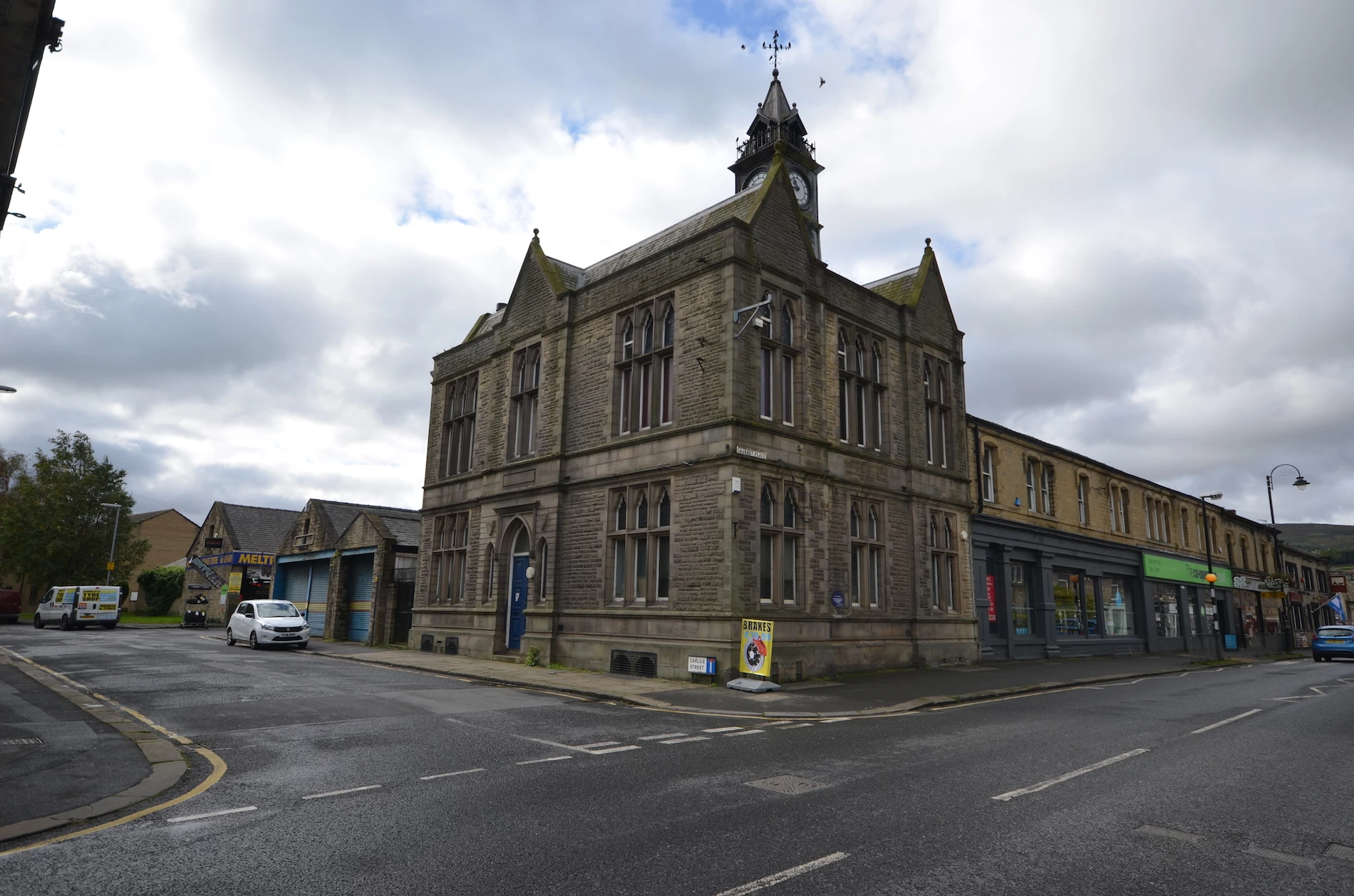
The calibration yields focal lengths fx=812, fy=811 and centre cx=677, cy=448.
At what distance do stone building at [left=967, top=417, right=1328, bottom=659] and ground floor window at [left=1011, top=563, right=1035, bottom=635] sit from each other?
6cm

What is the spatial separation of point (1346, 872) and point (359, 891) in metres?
6.42

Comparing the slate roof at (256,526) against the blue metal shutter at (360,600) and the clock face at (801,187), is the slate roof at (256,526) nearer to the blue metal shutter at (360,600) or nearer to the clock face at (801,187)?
the blue metal shutter at (360,600)

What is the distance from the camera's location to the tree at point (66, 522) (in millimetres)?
53219

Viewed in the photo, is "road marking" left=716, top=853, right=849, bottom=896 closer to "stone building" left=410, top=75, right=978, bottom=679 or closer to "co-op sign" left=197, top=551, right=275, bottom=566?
"stone building" left=410, top=75, right=978, bottom=679

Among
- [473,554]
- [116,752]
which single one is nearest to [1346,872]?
[116,752]

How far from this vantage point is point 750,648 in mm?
17281

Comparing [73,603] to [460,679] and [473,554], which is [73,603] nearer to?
[473,554]

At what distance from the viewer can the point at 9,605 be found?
151 feet

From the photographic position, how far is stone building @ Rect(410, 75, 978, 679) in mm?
18984

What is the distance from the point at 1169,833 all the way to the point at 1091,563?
30.7 metres

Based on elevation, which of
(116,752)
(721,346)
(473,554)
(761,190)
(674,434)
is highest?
(761,190)

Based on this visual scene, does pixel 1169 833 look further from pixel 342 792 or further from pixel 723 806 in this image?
pixel 342 792

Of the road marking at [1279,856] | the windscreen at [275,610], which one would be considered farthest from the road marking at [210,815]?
the windscreen at [275,610]

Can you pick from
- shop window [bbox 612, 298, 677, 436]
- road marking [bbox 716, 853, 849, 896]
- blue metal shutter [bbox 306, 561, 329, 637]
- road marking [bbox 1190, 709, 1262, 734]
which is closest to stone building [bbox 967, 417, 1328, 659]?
road marking [bbox 1190, 709, 1262, 734]
